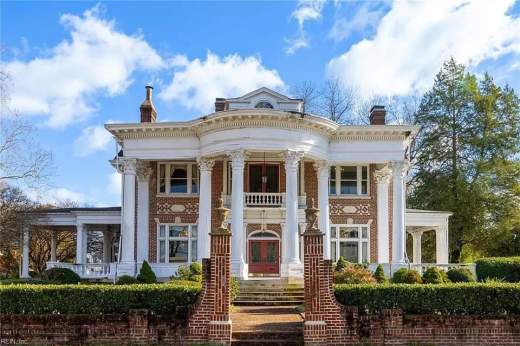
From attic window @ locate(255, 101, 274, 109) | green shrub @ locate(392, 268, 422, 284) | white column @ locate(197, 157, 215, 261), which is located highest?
attic window @ locate(255, 101, 274, 109)

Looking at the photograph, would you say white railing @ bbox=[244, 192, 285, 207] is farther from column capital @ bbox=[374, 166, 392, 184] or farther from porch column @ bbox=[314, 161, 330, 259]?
column capital @ bbox=[374, 166, 392, 184]

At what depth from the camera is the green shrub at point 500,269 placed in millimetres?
23516

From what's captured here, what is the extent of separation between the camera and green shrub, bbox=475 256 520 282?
2352 cm

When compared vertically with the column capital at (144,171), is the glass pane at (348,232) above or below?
below

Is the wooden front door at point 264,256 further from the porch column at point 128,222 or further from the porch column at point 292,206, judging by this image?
the porch column at point 128,222

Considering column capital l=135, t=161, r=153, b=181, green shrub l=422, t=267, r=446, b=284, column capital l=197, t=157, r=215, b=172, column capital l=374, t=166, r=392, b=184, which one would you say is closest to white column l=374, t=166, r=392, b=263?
column capital l=374, t=166, r=392, b=184

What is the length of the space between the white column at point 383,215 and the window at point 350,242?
666 mm

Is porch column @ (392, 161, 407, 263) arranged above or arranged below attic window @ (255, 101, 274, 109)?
below

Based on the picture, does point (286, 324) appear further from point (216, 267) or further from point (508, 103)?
A: point (508, 103)

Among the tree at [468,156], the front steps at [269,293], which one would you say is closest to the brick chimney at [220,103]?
the front steps at [269,293]

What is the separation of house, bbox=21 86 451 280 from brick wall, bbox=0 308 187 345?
11439mm

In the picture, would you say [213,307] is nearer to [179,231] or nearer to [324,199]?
[324,199]

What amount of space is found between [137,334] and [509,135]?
33.1 meters

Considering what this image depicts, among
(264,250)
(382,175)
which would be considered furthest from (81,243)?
(382,175)
